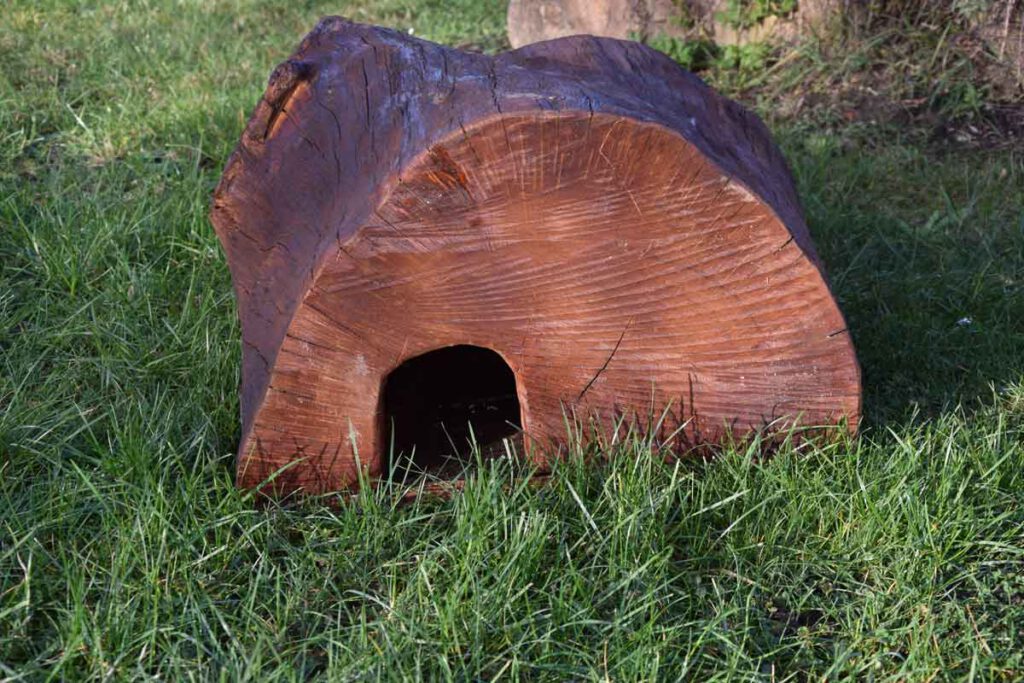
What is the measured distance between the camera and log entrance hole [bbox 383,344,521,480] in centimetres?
312

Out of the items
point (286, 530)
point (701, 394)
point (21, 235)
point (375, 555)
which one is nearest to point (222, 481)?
point (286, 530)

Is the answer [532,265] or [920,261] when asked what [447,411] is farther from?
[920,261]

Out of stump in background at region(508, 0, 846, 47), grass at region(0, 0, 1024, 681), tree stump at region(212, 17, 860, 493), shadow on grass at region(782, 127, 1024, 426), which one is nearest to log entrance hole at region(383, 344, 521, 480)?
tree stump at region(212, 17, 860, 493)

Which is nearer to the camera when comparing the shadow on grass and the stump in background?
the shadow on grass

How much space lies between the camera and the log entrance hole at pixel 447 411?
3.12 meters

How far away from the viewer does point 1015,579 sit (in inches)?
106

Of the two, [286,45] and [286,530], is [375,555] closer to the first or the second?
[286,530]

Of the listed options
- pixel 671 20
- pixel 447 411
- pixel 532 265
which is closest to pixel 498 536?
pixel 532 265

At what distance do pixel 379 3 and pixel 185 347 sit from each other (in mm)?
4400

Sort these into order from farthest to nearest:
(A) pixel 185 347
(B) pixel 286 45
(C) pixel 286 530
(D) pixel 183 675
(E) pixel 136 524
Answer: (B) pixel 286 45 → (A) pixel 185 347 → (C) pixel 286 530 → (E) pixel 136 524 → (D) pixel 183 675

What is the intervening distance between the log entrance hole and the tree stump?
10 cm

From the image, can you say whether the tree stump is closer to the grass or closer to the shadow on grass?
the grass

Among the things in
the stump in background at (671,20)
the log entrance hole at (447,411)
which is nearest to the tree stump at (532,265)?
the log entrance hole at (447,411)

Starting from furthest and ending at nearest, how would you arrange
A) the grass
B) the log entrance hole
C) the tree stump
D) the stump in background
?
the stump in background
the log entrance hole
the tree stump
the grass
